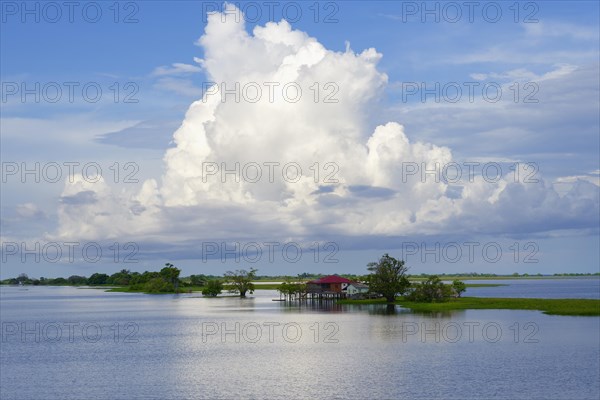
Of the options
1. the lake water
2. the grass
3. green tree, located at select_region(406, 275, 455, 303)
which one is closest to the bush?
green tree, located at select_region(406, 275, 455, 303)

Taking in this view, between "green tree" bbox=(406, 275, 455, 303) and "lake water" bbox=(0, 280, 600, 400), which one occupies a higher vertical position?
"green tree" bbox=(406, 275, 455, 303)

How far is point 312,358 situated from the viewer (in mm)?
65438

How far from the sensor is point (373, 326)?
3632 inches

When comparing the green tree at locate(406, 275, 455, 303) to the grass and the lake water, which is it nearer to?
the grass

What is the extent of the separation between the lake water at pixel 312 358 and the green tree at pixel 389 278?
103 feet

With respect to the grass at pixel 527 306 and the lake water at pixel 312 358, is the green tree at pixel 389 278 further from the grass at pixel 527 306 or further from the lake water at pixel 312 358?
the lake water at pixel 312 358

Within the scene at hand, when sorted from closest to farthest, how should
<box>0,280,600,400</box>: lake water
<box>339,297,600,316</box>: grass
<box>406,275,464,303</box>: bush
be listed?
1. <box>0,280,600,400</box>: lake water
2. <box>339,297,600,316</box>: grass
3. <box>406,275,464,303</box>: bush

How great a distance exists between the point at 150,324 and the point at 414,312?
43.4 meters

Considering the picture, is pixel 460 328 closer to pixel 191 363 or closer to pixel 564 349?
pixel 564 349

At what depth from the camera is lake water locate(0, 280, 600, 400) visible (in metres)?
50.2

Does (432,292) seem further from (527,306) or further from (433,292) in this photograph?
(527,306)

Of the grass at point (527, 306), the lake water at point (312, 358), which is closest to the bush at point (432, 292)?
the grass at point (527, 306)

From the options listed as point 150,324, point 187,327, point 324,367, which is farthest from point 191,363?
point 150,324

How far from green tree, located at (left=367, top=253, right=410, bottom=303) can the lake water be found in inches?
1232
